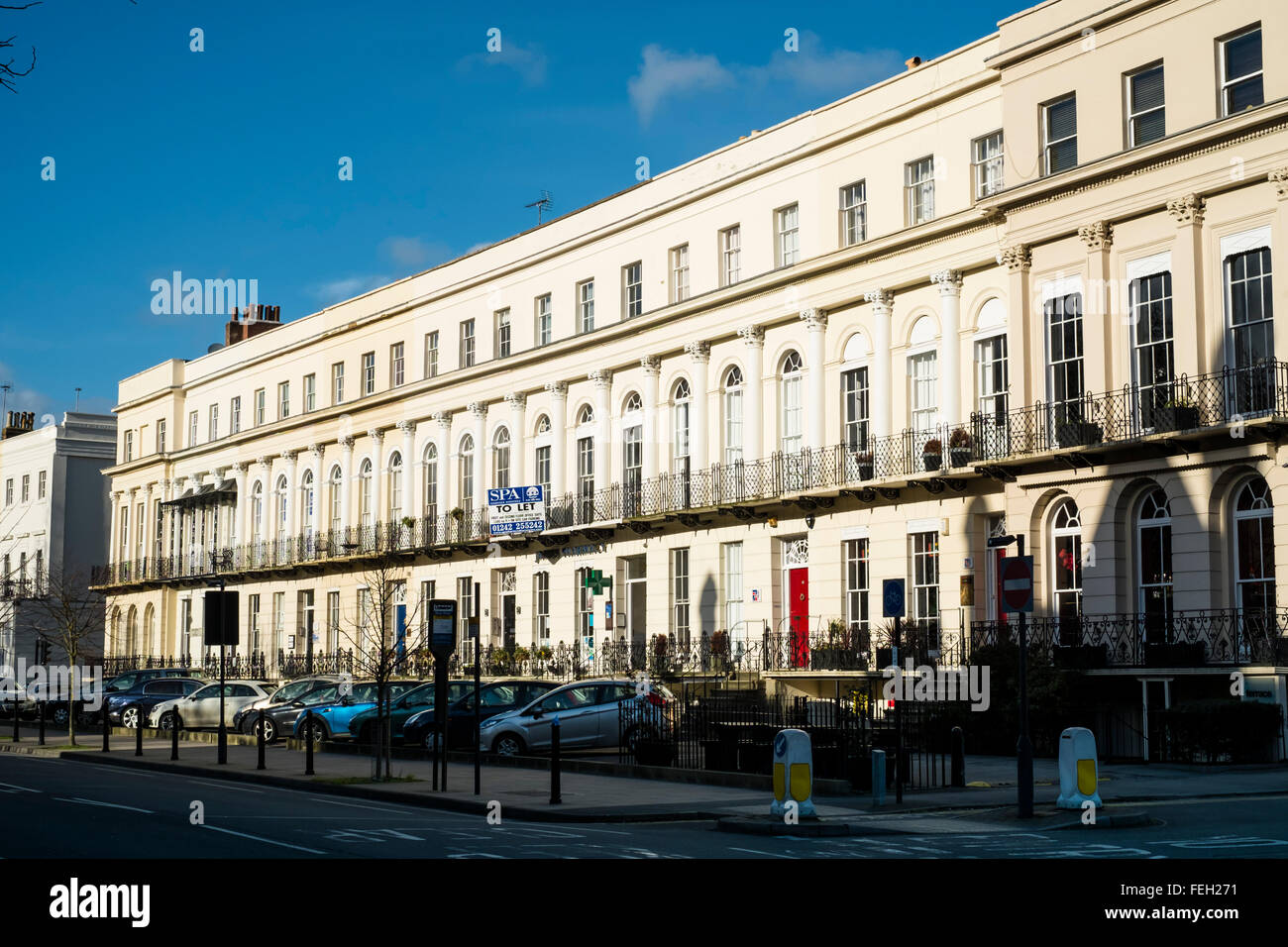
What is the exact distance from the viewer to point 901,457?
3528cm

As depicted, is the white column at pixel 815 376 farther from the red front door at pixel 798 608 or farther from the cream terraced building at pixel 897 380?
the red front door at pixel 798 608

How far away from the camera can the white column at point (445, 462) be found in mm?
52656

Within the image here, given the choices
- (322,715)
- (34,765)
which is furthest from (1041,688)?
(34,765)

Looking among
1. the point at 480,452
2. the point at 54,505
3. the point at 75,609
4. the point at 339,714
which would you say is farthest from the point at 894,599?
the point at 54,505

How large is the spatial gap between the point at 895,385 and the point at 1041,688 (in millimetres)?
10272

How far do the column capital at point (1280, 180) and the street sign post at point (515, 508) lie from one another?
2526 cm

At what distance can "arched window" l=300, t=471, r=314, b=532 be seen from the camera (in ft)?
201

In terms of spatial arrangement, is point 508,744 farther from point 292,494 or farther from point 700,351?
point 292,494

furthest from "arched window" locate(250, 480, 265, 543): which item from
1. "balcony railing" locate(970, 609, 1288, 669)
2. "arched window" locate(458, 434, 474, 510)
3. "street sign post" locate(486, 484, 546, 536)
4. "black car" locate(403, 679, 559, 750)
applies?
"balcony railing" locate(970, 609, 1288, 669)

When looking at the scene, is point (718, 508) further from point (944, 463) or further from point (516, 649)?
point (516, 649)

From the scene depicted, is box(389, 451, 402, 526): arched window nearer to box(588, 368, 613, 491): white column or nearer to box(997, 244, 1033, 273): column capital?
box(588, 368, 613, 491): white column

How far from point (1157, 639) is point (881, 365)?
10258 millimetres

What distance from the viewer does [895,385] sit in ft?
118

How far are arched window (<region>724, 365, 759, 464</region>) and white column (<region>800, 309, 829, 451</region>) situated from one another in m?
3.24
